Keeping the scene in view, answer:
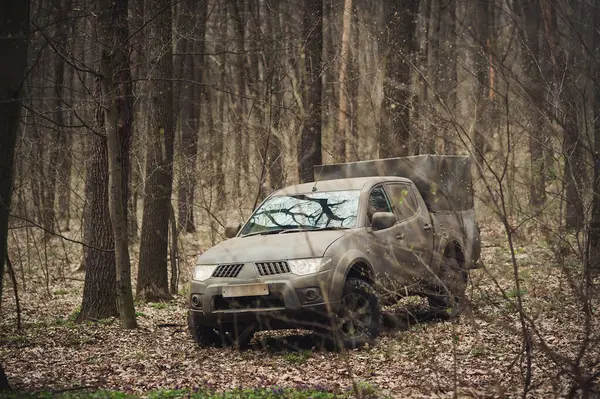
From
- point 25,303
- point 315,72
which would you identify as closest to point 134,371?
point 25,303

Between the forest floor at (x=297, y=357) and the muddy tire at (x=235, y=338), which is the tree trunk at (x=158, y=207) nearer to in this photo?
the forest floor at (x=297, y=357)

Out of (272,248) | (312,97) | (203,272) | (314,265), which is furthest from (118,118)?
(312,97)

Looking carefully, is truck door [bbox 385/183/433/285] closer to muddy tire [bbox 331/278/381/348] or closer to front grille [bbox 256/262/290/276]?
muddy tire [bbox 331/278/381/348]

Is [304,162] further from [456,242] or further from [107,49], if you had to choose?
[107,49]

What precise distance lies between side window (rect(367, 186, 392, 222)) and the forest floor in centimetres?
153

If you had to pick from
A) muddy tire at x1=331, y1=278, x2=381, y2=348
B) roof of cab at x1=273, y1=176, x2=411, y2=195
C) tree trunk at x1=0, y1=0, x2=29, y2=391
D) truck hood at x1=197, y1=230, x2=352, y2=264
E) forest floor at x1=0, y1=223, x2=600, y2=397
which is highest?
tree trunk at x1=0, y1=0, x2=29, y2=391

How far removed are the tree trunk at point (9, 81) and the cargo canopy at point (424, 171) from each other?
6144 mm

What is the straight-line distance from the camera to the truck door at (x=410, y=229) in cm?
979

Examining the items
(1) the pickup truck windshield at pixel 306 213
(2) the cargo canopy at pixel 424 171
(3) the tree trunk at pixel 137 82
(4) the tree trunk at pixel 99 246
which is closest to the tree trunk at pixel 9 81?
(3) the tree trunk at pixel 137 82

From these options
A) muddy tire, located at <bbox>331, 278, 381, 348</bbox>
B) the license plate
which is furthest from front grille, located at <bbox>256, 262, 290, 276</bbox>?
muddy tire, located at <bbox>331, 278, 381, 348</bbox>

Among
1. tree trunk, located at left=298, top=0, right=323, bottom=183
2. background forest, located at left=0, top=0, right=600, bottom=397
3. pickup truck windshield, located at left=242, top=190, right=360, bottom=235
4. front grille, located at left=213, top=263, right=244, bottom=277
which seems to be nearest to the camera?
background forest, located at left=0, top=0, right=600, bottom=397

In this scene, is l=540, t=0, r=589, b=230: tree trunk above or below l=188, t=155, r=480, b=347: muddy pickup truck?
above

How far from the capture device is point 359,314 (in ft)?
28.0

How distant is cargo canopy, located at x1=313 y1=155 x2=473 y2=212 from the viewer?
36.4 ft
